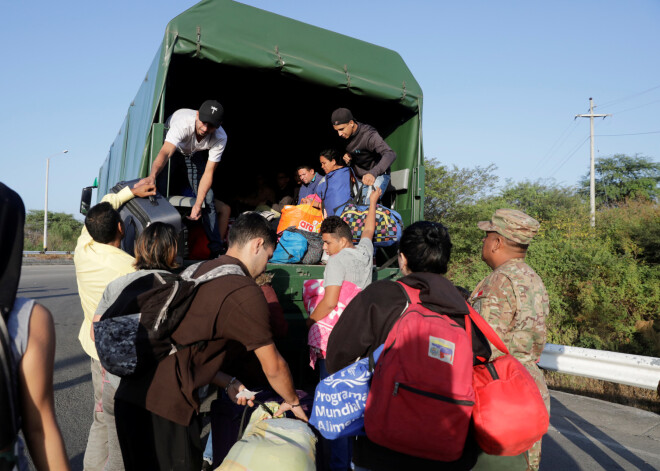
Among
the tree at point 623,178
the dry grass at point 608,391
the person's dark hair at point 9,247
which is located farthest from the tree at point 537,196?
the person's dark hair at point 9,247

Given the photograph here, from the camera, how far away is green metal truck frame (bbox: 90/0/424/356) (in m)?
4.32

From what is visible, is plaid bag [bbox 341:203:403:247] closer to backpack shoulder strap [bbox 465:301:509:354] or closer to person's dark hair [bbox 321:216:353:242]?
person's dark hair [bbox 321:216:353:242]

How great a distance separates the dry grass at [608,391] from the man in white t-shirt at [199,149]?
191 inches

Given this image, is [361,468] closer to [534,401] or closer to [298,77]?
[534,401]

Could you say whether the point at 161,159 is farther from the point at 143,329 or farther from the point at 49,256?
the point at 49,256

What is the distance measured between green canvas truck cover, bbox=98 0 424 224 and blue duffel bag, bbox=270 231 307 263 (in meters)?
1.29

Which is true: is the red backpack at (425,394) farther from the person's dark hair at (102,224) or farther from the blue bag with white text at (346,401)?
the person's dark hair at (102,224)

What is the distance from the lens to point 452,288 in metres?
2.09

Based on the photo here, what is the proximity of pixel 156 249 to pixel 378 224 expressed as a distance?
8.44 feet

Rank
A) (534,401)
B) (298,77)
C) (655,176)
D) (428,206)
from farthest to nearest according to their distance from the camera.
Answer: (655,176) → (428,206) → (298,77) → (534,401)

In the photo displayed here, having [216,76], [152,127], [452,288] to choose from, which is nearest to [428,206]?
[216,76]

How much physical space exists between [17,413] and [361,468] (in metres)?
1.33

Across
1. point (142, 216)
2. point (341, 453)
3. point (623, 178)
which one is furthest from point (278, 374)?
point (623, 178)

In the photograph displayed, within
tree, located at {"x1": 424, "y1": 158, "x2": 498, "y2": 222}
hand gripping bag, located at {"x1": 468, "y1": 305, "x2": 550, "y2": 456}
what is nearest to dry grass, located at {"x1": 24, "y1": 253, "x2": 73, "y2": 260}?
tree, located at {"x1": 424, "y1": 158, "x2": 498, "y2": 222}
